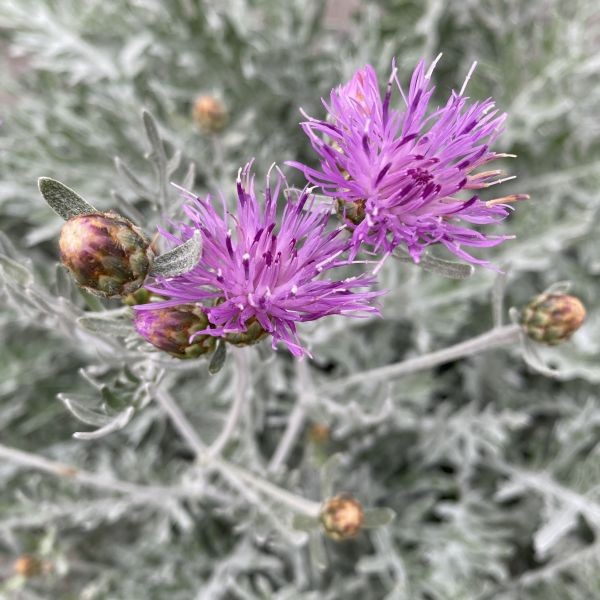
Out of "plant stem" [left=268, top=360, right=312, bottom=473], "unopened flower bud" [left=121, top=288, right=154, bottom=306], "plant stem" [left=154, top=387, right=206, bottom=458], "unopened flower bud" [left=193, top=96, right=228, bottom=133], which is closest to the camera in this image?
"unopened flower bud" [left=121, top=288, right=154, bottom=306]

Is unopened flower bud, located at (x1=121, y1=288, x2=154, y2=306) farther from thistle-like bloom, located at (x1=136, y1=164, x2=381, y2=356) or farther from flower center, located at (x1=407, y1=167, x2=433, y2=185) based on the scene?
flower center, located at (x1=407, y1=167, x2=433, y2=185)

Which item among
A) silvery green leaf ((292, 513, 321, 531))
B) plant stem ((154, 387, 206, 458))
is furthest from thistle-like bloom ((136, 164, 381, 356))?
silvery green leaf ((292, 513, 321, 531))

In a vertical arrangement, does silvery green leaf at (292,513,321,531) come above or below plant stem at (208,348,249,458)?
below

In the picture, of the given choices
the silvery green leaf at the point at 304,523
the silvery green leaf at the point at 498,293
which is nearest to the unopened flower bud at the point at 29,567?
the silvery green leaf at the point at 304,523

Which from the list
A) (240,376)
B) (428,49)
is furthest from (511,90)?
(240,376)

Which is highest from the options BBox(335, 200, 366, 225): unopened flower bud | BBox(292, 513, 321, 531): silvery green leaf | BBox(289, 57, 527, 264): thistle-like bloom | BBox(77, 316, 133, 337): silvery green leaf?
BBox(289, 57, 527, 264): thistle-like bloom

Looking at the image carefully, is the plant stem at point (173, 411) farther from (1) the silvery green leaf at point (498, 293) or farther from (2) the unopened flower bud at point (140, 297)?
(1) the silvery green leaf at point (498, 293)
